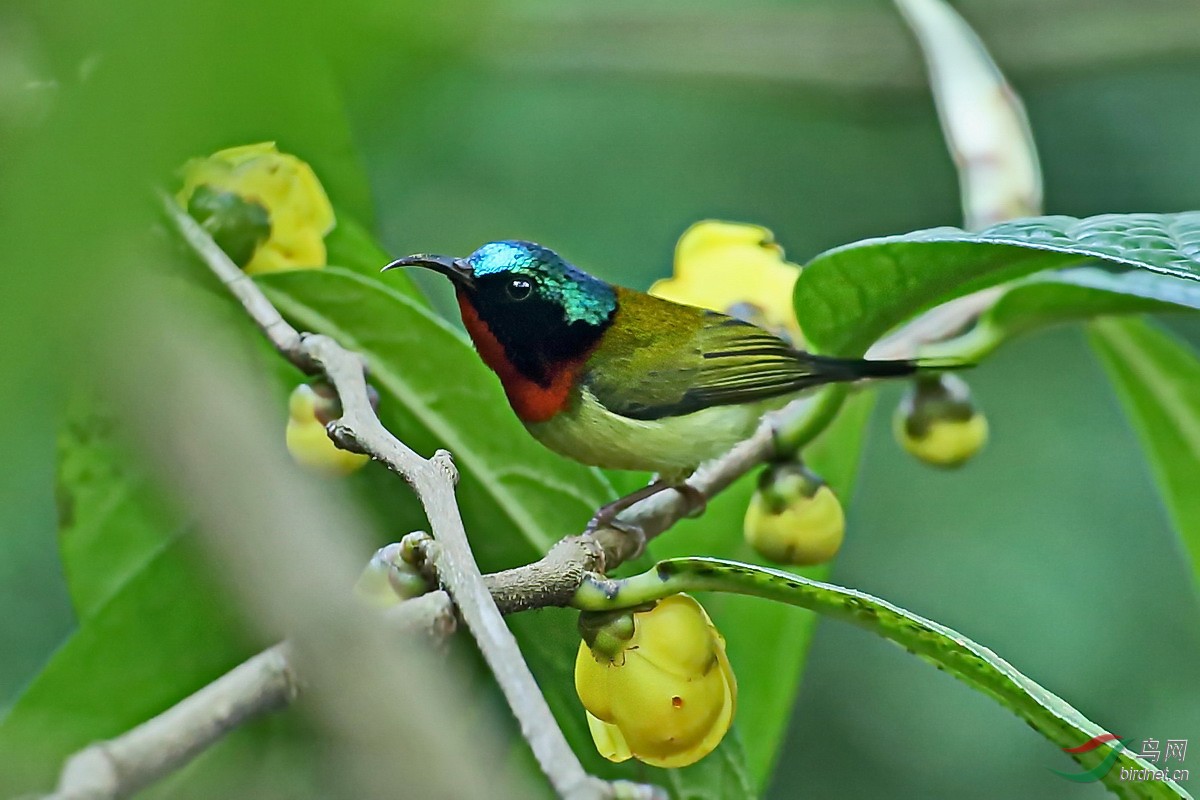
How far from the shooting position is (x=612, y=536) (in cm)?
73

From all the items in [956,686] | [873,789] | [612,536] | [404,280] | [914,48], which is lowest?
[873,789]

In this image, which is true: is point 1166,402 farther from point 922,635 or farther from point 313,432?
point 313,432

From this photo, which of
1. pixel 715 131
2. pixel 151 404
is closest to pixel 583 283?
pixel 151 404

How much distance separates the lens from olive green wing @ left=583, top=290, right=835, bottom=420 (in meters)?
0.96

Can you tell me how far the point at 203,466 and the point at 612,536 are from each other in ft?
1.44

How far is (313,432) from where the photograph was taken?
0.71m

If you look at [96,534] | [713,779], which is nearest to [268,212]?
[96,534]

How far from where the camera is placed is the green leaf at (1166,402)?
104 cm

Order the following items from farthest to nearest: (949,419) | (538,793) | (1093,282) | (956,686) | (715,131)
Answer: (715,131), (956,686), (949,419), (1093,282), (538,793)

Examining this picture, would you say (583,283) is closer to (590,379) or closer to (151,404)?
(590,379)

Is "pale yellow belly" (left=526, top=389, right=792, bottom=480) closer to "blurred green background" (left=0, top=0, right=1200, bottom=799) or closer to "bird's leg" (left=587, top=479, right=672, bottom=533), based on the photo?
"bird's leg" (left=587, top=479, right=672, bottom=533)

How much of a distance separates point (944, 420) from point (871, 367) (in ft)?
0.49

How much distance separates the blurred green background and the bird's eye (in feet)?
1.64

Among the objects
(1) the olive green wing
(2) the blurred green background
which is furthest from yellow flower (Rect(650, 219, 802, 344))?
(2) the blurred green background
